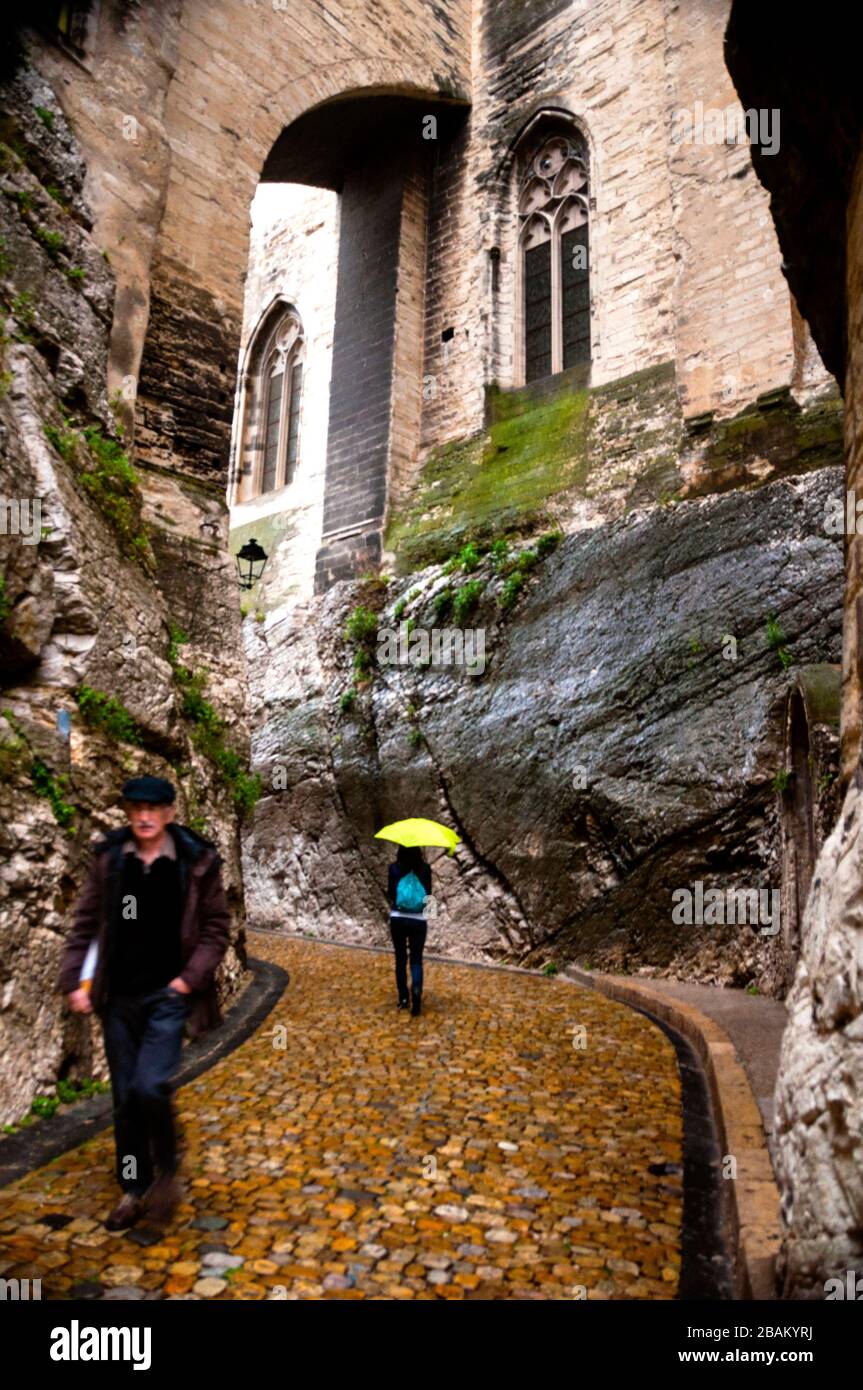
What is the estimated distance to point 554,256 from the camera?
15055mm

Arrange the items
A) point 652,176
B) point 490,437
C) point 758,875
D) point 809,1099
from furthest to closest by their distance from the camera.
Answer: point 490,437 < point 652,176 < point 758,875 < point 809,1099

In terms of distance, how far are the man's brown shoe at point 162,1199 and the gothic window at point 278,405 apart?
54.1ft

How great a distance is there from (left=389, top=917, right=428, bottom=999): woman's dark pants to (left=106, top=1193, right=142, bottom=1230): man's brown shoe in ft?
12.7

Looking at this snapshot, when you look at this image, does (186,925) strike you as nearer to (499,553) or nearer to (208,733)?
(208,733)

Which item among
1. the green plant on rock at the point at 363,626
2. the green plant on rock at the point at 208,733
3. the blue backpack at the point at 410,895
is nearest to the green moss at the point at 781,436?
the green plant on rock at the point at 363,626

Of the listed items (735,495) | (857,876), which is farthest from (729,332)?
(857,876)

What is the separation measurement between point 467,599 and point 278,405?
9.28m

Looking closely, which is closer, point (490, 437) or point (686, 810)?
point (686, 810)

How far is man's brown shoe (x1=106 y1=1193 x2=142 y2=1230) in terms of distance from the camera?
10.5ft

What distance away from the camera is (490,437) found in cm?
1458

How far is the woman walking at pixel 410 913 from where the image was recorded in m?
7.11

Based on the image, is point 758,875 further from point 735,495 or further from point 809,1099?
point 809,1099
